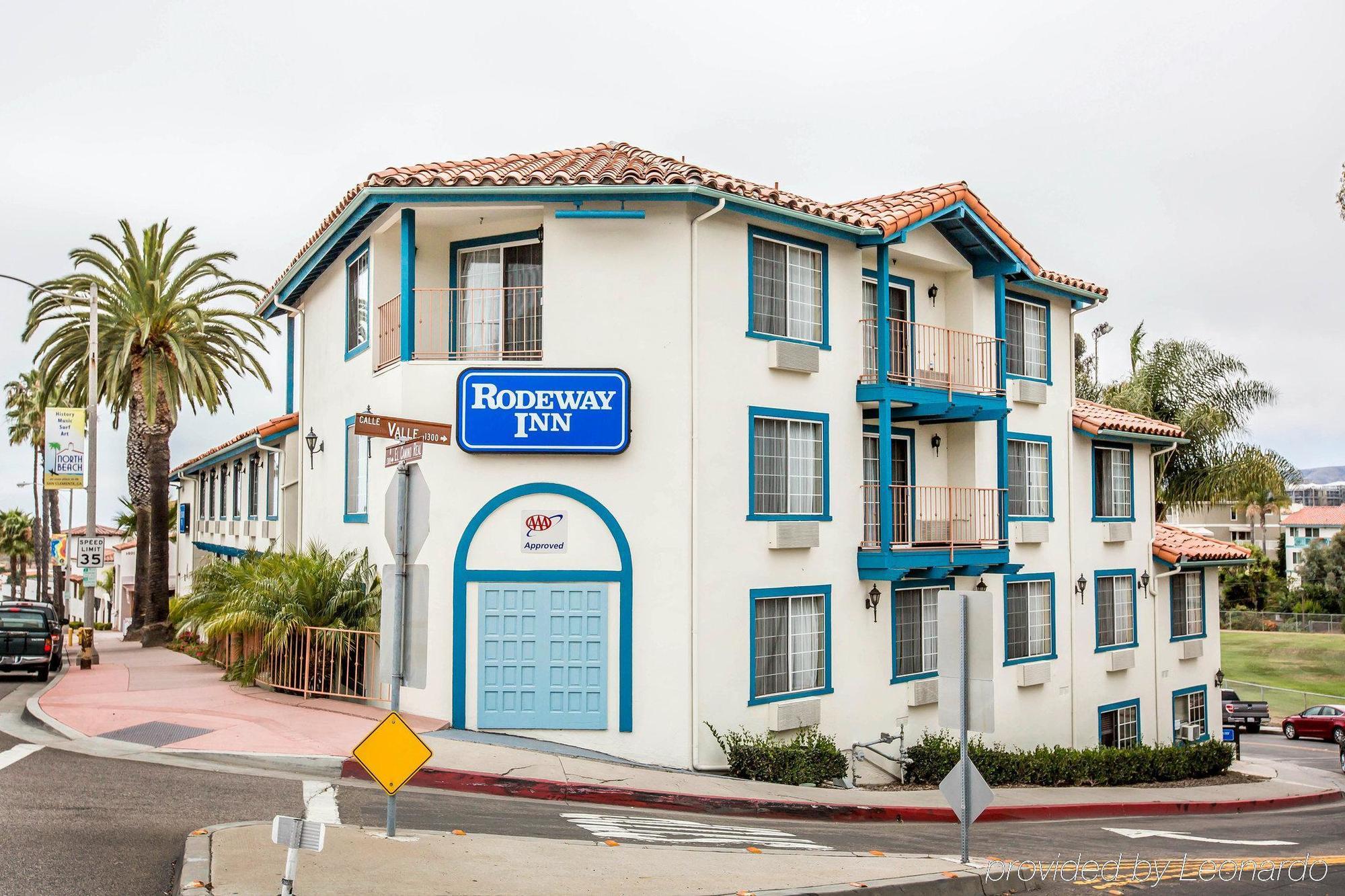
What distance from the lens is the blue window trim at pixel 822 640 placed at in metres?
16.4

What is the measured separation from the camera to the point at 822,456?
59.2 feet

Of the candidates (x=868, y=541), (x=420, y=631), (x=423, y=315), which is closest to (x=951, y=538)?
(x=868, y=541)

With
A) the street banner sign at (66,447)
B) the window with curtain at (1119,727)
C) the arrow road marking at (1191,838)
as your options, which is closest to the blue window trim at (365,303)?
the street banner sign at (66,447)

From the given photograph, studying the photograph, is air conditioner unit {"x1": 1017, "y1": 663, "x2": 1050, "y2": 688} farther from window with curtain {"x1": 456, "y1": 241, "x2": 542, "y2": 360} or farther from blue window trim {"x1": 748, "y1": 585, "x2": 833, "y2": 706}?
window with curtain {"x1": 456, "y1": 241, "x2": 542, "y2": 360}

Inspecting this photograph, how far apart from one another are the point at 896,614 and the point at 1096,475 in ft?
27.0

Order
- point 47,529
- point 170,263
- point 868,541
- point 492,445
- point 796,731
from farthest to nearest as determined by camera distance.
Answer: point 47,529 < point 170,263 < point 868,541 < point 796,731 < point 492,445

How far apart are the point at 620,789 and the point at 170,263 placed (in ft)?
78.2

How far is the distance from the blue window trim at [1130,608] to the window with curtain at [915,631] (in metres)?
5.90

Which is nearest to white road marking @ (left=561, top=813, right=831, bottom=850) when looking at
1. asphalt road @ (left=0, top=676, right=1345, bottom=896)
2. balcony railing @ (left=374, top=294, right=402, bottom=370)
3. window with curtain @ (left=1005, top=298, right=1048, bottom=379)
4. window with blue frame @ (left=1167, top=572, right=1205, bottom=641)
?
asphalt road @ (left=0, top=676, right=1345, bottom=896)

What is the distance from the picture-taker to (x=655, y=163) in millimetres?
16516

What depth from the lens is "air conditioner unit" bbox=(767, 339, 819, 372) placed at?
1706 cm

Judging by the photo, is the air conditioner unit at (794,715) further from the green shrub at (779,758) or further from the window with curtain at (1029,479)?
the window with curtain at (1029,479)

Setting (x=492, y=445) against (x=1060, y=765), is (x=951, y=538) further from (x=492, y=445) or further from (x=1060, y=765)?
(x=492, y=445)

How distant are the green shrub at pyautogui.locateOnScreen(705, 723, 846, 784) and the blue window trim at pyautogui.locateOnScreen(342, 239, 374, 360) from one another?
8484mm
